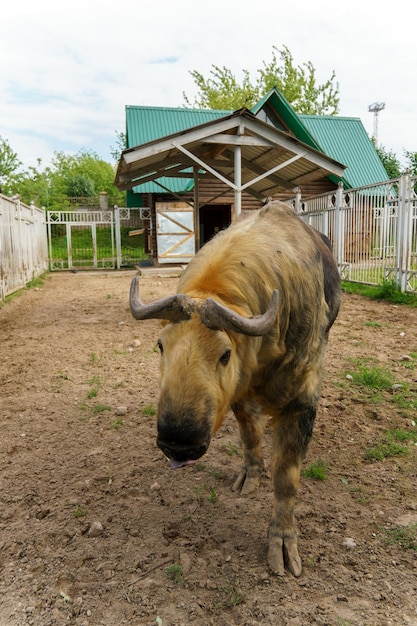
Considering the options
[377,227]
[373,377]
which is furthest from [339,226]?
[373,377]

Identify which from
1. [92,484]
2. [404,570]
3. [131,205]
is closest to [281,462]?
[404,570]

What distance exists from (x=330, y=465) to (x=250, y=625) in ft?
5.42

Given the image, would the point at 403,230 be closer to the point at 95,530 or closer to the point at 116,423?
the point at 116,423

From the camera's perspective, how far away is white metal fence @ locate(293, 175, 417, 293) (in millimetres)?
10508

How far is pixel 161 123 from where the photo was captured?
21.8 metres

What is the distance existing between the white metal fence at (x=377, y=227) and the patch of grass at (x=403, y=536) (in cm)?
850

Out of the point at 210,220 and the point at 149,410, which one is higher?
the point at 210,220

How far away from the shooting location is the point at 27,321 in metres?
8.93

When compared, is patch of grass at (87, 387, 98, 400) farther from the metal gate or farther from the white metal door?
the metal gate

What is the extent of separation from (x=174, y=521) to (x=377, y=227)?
11.3 meters

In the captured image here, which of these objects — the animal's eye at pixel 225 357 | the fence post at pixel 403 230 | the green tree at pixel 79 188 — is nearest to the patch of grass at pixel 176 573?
the animal's eye at pixel 225 357

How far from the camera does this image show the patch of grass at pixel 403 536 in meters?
2.58

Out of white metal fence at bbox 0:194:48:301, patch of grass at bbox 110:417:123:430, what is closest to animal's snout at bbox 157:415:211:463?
patch of grass at bbox 110:417:123:430

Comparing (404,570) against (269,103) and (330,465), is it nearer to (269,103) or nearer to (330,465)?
(330,465)
